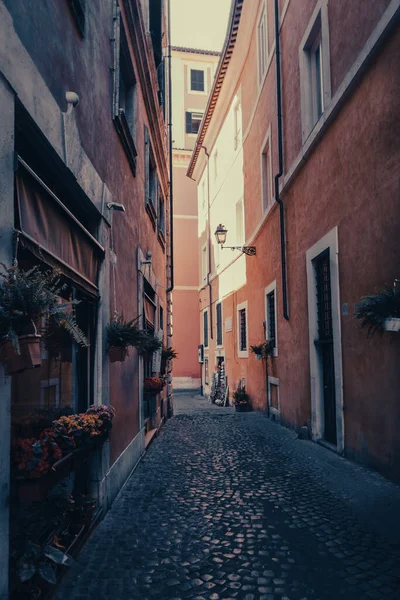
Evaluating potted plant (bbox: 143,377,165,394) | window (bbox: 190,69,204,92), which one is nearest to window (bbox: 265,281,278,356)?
potted plant (bbox: 143,377,165,394)

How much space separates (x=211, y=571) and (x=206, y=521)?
1.01 metres

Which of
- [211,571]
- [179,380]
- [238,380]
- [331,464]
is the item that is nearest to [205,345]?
[179,380]

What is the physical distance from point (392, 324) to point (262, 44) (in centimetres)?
1020

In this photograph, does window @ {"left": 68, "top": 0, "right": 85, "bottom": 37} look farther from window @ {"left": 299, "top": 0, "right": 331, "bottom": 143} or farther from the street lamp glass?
the street lamp glass

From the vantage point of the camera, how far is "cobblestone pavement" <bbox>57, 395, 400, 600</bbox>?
3064 millimetres

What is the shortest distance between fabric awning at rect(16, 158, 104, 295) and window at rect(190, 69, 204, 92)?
27433 mm

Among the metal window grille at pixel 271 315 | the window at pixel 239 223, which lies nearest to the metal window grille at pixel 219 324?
the window at pixel 239 223

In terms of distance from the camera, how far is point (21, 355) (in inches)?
92.2

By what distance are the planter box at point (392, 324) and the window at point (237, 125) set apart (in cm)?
1199

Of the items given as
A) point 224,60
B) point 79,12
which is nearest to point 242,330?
point 224,60

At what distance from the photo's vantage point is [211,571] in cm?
328

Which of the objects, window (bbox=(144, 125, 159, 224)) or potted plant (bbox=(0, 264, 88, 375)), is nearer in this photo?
potted plant (bbox=(0, 264, 88, 375))

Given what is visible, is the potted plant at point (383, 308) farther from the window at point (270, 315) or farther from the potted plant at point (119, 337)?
the window at point (270, 315)

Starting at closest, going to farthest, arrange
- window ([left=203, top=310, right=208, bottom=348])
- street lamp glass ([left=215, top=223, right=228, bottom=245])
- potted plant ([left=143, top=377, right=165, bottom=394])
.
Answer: potted plant ([left=143, top=377, right=165, bottom=394]) → street lamp glass ([left=215, top=223, right=228, bottom=245]) → window ([left=203, top=310, right=208, bottom=348])
